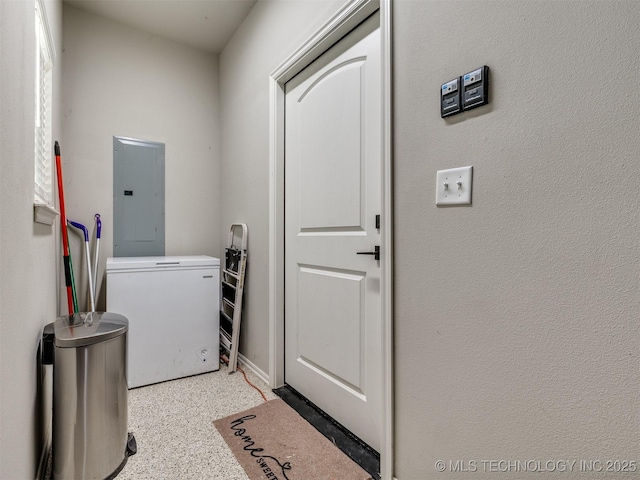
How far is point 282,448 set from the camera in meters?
1.49

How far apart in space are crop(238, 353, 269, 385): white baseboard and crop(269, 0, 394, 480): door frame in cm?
10

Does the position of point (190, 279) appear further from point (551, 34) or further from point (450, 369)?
point (551, 34)

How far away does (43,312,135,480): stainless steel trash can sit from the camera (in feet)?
4.08

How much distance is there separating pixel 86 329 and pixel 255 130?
1627 millimetres

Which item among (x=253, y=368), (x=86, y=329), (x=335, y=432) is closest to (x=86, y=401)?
(x=86, y=329)

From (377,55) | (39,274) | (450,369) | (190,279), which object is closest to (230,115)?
(190,279)

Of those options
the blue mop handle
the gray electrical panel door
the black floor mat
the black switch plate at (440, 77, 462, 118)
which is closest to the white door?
the black floor mat

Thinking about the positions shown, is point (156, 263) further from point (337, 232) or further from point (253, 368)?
point (337, 232)

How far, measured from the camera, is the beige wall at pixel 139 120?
8.03 ft

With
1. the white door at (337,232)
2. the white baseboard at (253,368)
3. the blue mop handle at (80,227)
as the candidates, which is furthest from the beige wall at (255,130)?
the blue mop handle at (80,227)

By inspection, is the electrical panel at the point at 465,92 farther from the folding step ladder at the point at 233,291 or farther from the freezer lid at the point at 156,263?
the freezer lid at the point at 156,263

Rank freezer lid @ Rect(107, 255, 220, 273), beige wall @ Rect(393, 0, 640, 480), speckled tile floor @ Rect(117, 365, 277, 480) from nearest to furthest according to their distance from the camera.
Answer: beige wall @ Rect(393, 0, 640, 480)
speckled tile floor @ Rect(117, 365, 277, 480)
freezer lid @ Rect(107, 255, 220, 273)

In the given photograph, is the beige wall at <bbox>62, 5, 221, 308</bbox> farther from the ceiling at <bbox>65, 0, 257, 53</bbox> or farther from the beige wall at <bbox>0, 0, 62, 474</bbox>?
the beige wall at <bbox>0, 0, 62, 474</bbox>

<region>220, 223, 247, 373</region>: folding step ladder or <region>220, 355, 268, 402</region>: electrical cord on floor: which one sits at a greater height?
<region>220, 223, 247, 373</region>: folding step ladder
